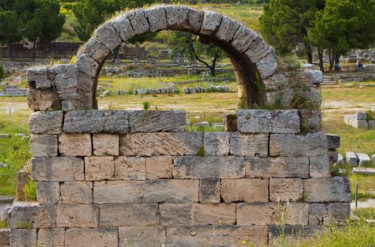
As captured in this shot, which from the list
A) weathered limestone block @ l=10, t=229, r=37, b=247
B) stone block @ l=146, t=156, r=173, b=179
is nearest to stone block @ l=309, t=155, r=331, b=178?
stone block @ l=146, t=156, r=173, b=179

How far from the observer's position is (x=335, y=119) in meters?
29.0

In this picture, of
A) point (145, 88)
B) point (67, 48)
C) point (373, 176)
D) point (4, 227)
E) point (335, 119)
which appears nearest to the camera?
point (4, 227)

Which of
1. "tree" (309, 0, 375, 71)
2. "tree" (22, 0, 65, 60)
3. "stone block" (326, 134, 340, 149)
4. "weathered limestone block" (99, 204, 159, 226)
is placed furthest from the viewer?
"tree" (22, 0, 65, 60)

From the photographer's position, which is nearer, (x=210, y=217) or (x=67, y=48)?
(x=210, y=217)

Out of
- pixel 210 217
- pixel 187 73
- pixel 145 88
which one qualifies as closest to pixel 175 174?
pixel 210 217

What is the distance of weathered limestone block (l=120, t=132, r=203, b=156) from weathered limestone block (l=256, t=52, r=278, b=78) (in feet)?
4.56

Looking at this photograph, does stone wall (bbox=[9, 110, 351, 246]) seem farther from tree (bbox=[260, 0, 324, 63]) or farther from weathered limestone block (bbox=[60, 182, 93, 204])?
tree (bbox=[260, 0, 324, 63])

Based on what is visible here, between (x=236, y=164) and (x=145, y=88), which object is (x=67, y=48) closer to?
(x=145, y=88)

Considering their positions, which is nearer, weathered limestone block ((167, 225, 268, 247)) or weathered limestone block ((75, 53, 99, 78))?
weathered limestone block ((75, 53, 99, 78))

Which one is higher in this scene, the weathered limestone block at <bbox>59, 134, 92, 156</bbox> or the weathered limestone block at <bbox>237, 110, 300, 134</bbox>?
the weathered limestone block at <bbox>237, 110, 300, 134</bbox>

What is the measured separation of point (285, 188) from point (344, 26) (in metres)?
39.0

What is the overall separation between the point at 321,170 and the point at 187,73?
43.6m

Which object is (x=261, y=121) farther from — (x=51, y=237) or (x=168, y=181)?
(x=51, y=237)

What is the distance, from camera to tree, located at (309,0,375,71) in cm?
4638
